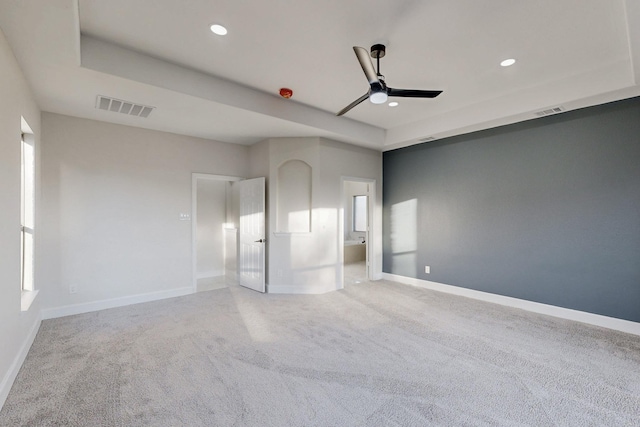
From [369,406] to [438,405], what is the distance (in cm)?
50

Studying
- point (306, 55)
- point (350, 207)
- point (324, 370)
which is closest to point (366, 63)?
point (306, 55)

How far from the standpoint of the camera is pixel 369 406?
211cm

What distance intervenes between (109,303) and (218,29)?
3.92 m

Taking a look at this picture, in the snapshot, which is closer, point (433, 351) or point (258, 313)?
point (433, 351)

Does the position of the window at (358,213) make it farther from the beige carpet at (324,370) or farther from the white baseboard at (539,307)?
the beige carpet at (324,370)

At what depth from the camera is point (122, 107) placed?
3617mm

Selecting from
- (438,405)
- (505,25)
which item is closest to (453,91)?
(505,25)

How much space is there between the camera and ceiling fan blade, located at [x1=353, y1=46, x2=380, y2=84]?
2.30 m

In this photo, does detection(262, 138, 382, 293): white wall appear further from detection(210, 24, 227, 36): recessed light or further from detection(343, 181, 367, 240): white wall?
detection(343, 181, 367, 240): white wall

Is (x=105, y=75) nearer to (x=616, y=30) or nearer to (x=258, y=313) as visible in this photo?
(x=258, y=313)

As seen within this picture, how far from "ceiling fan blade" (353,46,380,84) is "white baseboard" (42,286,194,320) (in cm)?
428

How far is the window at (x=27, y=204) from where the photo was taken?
10.7 feet

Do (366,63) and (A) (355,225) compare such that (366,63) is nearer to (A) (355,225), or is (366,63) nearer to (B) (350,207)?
(B) (350,207)

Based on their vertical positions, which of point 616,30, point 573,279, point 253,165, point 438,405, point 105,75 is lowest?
point 438,405
